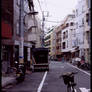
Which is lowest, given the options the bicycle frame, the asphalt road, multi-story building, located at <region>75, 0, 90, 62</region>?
the asphalt road

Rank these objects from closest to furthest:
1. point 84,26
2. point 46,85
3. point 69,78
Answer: point 69,78 → point 46,85 → point 84,26

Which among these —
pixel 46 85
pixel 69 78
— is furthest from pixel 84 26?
pixel 69 78

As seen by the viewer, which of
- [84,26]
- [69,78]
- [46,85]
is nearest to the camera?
[69,78]

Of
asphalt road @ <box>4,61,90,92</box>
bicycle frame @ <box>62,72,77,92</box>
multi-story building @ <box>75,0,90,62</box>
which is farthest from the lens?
multi-story building @ <box>75,0,90,62</box>

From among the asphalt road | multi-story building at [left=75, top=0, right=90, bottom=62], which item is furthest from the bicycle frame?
multi-story building at [left=75, top=0, right=90, bottom=62]

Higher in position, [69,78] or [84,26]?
[84,26]

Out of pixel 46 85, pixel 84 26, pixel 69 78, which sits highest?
pixel 84 26

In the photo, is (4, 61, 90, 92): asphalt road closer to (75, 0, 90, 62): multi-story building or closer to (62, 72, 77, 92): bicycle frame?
(62, 72, 77, 92): bicycle frame

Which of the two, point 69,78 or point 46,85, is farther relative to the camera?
point 46,85

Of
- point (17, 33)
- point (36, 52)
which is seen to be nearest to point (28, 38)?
point (36, 52)

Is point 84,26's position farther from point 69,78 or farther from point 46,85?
point 69,78

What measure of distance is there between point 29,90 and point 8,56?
14512mm

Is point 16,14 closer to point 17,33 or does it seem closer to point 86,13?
point 17,33

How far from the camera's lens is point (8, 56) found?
92.1 ft
